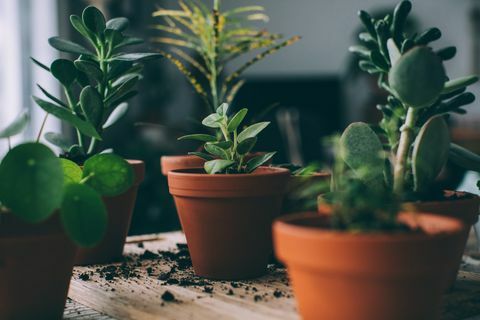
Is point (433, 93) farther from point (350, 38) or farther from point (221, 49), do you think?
point (350, 38)

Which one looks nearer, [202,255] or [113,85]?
[202,255]

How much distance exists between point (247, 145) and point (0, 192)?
14.3 inches

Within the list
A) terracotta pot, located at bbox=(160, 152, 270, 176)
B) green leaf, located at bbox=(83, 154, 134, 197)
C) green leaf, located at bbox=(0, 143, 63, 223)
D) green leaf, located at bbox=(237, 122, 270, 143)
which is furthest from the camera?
terracotta pot, located at bbox=(160, 152, 270, 176)

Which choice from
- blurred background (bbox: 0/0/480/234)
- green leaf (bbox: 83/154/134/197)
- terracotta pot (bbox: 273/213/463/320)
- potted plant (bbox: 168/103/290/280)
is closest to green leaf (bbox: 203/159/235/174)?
potted plant (bbox: 168/103/290/280)

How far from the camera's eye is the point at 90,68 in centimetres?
90

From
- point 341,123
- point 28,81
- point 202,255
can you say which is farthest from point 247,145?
point 341,123

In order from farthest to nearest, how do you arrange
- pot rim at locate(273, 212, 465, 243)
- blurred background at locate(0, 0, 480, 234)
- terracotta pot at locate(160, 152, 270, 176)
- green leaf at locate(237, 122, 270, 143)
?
blurred background at locate(0, 0, 480, 234) → terracotta pot at locate(160, 152, 270, 176) → green leaf at locate(237, 122, 270, 143) → pot rim at locate(273, 212, 465, 243)

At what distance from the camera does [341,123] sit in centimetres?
698

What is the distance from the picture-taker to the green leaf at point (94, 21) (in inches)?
35.6

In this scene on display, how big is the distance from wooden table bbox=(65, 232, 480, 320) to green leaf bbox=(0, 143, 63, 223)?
177 mm

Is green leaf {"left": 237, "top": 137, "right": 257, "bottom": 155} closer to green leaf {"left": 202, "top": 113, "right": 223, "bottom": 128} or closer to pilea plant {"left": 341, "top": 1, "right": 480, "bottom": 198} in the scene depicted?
green leaf {"left": 202, "top": 113, "right": 223, "bottom": 128}

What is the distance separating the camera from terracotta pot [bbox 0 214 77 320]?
67cm

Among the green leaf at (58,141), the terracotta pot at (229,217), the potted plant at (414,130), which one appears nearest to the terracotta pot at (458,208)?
the potted plant at (414,130)

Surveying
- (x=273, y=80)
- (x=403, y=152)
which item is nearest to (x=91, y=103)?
(x=403, y=152)
